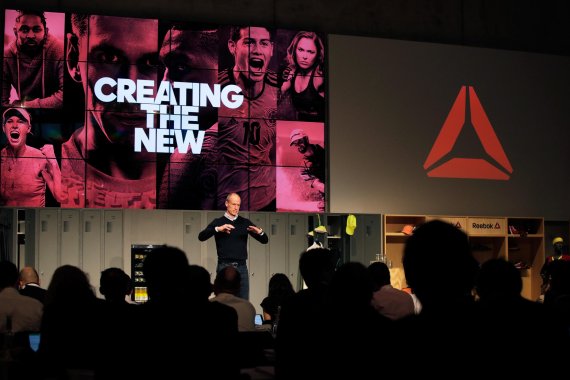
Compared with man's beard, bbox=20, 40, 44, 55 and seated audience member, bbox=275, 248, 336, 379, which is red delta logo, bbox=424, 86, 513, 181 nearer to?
man's beard, bbox=20, 40, 44, 55

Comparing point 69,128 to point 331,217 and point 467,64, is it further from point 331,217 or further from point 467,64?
point 467,64

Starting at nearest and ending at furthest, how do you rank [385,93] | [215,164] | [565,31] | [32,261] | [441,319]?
[441,319] → [32,261] → [215,164] → [385,93] → [565,31]

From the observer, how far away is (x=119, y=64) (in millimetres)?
9578

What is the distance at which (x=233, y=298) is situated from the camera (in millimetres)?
4582

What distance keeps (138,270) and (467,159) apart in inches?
191

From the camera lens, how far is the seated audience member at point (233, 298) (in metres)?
4.46

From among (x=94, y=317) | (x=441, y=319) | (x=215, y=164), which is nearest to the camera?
(x=441, y=319)

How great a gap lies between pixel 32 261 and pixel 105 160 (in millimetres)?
1460

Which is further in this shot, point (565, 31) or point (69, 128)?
point (565, 31)

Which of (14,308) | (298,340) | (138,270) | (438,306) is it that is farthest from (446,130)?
(438,306)

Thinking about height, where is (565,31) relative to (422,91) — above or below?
above

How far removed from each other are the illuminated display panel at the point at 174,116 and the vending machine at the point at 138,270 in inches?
20.0

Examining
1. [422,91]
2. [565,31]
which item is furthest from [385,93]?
[565,31]

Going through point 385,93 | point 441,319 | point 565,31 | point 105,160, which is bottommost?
point 441,319
